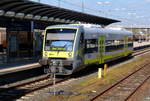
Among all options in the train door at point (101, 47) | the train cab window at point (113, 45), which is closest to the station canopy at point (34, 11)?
the train door at point (101, 47)

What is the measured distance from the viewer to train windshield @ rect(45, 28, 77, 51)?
1938 centimetres

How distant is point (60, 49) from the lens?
1936 centimetres

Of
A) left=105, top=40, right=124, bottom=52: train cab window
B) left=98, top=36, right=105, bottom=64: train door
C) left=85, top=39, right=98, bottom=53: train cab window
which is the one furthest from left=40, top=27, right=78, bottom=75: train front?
left=105, top=40, right=124, bottom=52: train cab window

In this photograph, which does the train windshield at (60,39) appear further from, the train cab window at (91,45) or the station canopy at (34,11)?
the station canopy at (34,11)

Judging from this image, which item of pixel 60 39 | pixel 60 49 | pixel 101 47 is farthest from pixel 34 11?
pixel 60 49

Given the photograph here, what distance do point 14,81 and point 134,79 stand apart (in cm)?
695

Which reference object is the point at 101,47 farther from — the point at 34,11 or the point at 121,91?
the point at 121,91

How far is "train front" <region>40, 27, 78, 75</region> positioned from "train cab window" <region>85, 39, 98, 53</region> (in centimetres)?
198

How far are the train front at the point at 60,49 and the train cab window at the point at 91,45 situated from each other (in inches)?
78.0

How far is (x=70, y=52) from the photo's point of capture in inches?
752

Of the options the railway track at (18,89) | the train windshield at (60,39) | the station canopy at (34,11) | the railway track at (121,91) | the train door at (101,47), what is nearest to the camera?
the railway track at (121,91)

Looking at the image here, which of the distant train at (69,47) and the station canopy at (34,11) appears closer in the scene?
the distant train at (69,47)

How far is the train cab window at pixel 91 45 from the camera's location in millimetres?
21375

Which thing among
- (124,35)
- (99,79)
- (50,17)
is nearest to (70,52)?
(99,79)
